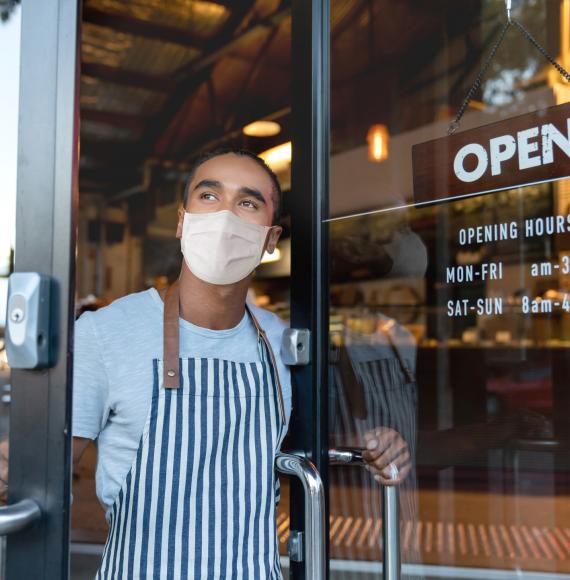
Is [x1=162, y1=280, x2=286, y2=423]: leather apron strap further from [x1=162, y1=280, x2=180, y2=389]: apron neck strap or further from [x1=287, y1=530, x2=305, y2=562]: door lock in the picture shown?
[x1=287, y1=530, x2=305, y2=562]: door lock

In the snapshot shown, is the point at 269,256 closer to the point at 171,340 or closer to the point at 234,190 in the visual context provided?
the point at 234,190

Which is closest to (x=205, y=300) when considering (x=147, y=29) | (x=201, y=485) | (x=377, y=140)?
(x=201, y=485)

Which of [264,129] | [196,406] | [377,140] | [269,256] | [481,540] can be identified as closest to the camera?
[196,406]

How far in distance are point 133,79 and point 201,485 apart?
4.00 meters

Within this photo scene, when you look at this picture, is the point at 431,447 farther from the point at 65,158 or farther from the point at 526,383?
the point at 65,158

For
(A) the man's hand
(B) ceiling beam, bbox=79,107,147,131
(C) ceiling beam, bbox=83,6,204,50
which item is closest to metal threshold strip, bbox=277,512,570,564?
(A) the man's hand

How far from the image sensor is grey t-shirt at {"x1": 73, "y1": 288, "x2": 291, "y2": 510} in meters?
1.14

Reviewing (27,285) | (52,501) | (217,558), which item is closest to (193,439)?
(217,558)

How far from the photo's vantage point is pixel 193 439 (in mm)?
1164

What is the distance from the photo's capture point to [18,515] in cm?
83

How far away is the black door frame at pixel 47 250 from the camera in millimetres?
855

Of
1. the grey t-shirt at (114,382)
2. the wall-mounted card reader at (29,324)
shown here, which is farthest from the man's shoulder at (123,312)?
the wall-mounted card reader at (29,324)

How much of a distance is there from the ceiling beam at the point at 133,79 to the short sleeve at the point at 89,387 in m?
3.33

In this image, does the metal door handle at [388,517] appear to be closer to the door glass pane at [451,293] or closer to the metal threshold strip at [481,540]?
the door glass pane at [451,293]
